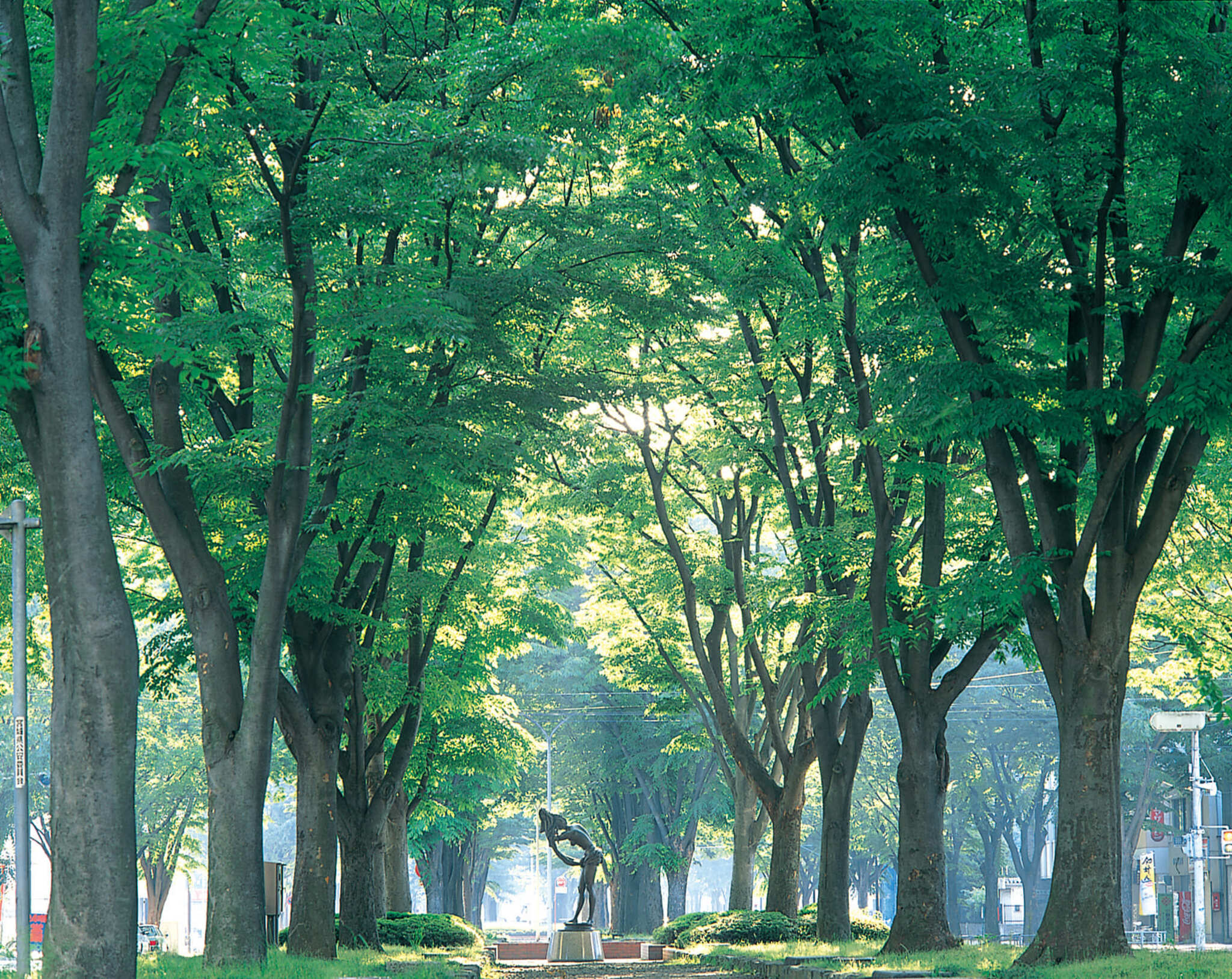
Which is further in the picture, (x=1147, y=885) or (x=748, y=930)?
(x=1147, y=885)

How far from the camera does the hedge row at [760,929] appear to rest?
25328mm

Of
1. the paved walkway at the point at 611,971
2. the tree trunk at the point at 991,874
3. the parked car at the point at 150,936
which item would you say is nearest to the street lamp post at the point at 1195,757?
the paved walkway at the point at 611,971

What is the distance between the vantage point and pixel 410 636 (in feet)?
81.0

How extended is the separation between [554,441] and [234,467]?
5695 mm

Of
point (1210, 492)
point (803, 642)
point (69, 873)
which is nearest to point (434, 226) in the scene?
point (69, 873)

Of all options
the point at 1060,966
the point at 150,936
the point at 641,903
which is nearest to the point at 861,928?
the point at 1060,966

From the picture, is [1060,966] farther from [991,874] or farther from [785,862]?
[991,874]

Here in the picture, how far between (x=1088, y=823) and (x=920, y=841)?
526 cm

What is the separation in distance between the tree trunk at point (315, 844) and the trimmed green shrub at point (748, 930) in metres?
9.83

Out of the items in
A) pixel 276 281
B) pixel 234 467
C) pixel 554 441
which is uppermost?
pixel 276 281

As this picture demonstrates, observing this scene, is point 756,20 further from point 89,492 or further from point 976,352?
point 89,492

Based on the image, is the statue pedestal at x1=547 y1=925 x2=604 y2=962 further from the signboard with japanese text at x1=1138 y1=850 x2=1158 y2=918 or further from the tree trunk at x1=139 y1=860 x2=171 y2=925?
the tree trunk at x1=139 y1=860 x2=171 y2=925

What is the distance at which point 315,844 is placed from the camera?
18.2 meters

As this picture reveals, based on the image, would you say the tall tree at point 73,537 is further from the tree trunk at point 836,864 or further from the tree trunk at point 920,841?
the tree trunk at point 836,864
